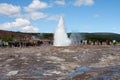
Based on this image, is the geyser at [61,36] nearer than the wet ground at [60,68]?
No

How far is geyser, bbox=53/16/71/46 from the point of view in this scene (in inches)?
2425

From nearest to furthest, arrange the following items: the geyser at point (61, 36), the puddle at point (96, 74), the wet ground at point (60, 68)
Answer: the puddle at point (96, 74) < the wet ground at point (60, 68) < the geyser at point (61, 36)

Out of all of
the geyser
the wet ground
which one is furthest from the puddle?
the geyser

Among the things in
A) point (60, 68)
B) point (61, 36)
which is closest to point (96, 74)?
point (60, 68)

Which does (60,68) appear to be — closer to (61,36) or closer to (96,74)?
(96,74)

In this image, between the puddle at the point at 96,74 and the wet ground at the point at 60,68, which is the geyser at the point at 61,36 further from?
the puddle at the point at 96,74

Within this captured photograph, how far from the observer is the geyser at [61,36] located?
61594 millimetres

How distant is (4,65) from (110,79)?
10943 mm

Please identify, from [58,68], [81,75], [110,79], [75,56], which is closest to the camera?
[110,79]

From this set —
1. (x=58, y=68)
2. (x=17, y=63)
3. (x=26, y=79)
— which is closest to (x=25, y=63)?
(x=17, y=63)

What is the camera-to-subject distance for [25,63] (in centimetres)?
2786

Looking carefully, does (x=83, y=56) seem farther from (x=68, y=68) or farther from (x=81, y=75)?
(x=81, y=75)

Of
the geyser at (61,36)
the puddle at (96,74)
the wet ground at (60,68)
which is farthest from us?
the geyser at (61,36)

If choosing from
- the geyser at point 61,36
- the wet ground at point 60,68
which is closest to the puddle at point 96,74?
the wet ground at point 60,68
